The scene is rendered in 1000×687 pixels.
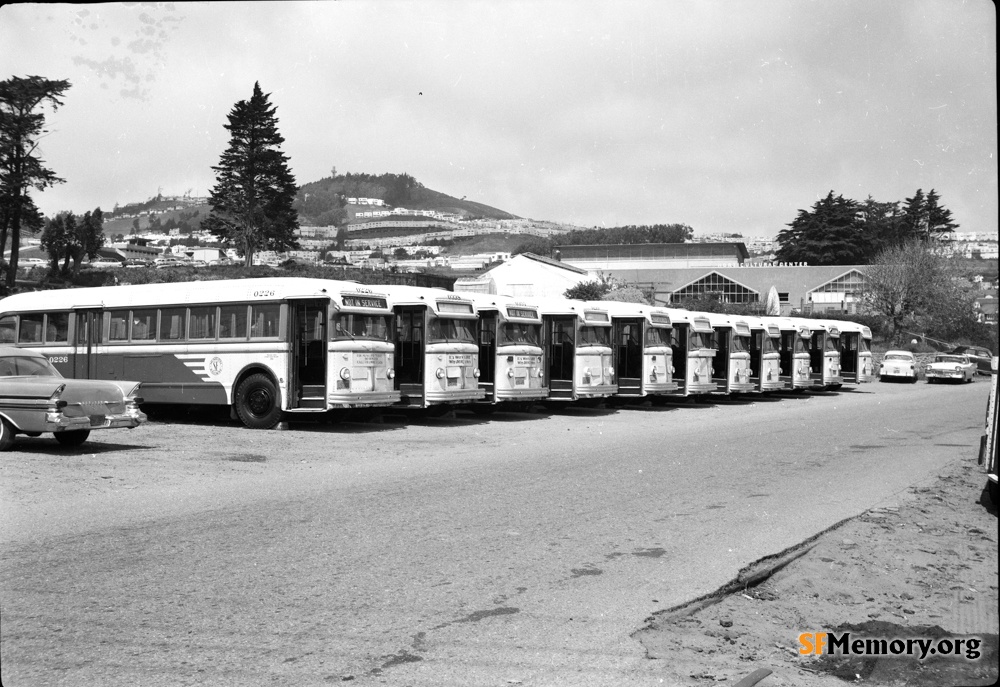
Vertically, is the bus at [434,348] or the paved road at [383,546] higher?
the bus at [434,348]

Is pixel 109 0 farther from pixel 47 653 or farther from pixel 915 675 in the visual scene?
pixel 915 675

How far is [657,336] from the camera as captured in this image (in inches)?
1077

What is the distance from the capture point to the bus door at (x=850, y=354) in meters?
39.0

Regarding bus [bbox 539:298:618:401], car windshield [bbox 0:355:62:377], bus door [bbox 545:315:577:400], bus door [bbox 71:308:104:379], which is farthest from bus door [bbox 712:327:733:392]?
car windshield [bbox 0:355:62:377]

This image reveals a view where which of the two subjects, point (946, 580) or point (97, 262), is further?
point (97, 262)

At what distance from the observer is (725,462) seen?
45.4 ft

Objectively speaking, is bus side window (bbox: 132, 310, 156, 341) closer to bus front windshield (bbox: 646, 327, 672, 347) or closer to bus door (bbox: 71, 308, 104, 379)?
bus door (bbox: 71, 308, 104, 379)

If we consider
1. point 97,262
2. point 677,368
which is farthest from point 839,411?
point 97,262

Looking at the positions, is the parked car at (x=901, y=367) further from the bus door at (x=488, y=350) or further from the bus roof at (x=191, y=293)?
the bus roof at (x=191, y=293)

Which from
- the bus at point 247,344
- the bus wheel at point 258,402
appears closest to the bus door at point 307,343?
the bus at point 247,344

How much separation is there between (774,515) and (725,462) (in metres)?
4.22

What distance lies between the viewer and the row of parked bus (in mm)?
18000

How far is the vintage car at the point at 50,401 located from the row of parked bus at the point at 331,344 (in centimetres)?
449

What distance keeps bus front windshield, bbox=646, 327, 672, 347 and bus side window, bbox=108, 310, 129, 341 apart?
1440cm
